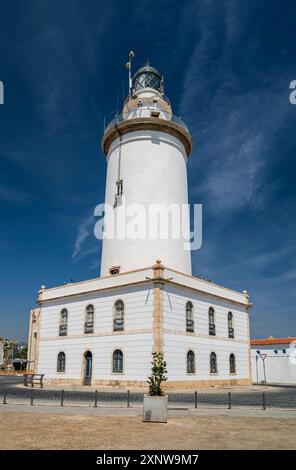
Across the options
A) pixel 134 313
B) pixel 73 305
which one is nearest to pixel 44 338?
pixel 73 305

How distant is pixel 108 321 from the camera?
27.5 meters

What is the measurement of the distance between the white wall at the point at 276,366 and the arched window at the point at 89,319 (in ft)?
63.5

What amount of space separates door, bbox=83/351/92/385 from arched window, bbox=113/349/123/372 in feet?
8.25

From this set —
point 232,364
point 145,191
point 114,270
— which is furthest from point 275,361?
point 145,191

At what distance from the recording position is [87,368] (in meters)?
28.2

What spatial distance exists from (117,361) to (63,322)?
6919 mm

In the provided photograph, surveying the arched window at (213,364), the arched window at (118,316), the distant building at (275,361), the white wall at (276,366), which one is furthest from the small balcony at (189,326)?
the white wall at (276,366)

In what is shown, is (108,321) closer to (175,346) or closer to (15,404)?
(175,346)

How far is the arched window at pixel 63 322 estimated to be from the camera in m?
30.9

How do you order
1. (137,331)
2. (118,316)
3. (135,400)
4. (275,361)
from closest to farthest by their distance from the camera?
(135,400), (137,331), (118,316), (275,361)

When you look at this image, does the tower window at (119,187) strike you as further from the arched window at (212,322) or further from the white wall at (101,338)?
the arched window at (212,322)

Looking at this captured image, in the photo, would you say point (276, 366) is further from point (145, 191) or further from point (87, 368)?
point (145, 191)

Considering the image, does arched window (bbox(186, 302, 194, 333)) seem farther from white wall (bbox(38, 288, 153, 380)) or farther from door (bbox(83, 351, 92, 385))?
door (bbox(83, 351, 92, 385))
